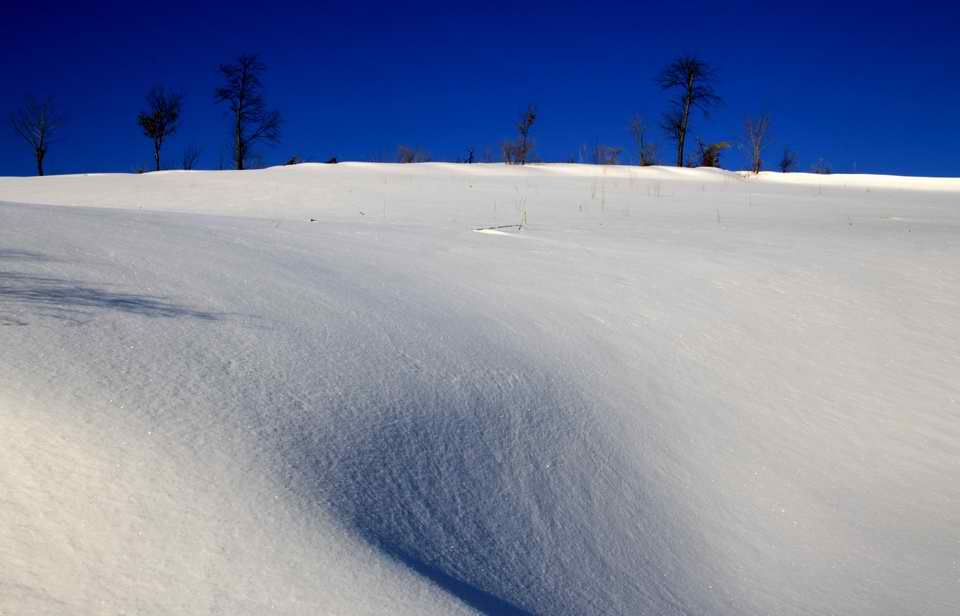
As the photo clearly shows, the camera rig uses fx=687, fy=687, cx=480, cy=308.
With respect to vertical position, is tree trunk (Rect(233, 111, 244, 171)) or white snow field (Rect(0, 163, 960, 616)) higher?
tree trunk (Rect(233, 111, 244, 171))

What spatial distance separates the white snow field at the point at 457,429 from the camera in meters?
1.41

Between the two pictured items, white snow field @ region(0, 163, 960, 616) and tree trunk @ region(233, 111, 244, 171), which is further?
tree trunk @ region(233, 111, 244, 171)

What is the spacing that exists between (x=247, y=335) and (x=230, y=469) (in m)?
0.73

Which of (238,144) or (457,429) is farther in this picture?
(238,144)

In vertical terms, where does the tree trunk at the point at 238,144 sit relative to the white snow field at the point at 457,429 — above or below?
above

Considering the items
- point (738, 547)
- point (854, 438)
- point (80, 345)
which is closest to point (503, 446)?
point (738, 547)

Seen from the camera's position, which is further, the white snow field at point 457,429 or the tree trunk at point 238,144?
the tree trunk at point 238,144

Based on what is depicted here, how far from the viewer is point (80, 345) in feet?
6.26

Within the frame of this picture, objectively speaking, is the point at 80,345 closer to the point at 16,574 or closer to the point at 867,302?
the point at 16,574

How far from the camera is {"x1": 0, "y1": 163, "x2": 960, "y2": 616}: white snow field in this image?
1408mm

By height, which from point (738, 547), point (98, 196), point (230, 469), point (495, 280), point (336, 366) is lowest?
point (738, 547)

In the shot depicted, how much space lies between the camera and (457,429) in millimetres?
2061

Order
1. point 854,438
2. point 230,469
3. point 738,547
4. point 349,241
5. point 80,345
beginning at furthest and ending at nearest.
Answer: point 349,241, point 854,438, point 738,547, point 80,345, point 230,469

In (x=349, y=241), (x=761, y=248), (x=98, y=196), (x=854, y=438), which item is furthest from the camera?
(x=98, y=196)
